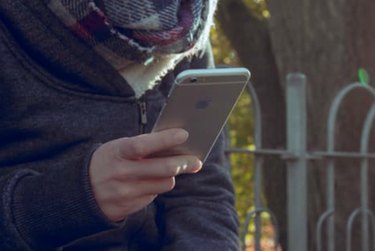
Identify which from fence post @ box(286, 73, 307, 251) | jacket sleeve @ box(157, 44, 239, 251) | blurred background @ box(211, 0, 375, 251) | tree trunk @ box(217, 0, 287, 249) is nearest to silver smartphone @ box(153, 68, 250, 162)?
jacket sleeve @ box(157, 44, 239, 251)

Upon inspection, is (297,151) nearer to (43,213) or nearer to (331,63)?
(331,63)

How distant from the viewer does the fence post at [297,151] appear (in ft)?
11.8

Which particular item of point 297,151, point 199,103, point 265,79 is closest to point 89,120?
point 199,103

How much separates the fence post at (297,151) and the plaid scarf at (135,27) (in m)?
1.76

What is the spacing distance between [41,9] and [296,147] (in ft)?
6.34

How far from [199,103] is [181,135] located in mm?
79

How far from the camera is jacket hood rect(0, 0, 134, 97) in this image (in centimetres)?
182

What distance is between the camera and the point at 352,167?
504cm

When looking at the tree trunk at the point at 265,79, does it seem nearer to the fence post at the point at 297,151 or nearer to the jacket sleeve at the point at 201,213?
the fence post at the point at 297,151

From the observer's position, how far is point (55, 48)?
6.01 ft

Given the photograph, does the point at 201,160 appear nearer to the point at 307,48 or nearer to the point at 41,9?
the point at 41,9

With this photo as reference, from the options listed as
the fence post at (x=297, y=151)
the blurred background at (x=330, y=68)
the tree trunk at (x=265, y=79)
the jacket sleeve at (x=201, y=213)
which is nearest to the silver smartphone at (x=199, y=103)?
the jacket sleeve at (x=201, y=213)

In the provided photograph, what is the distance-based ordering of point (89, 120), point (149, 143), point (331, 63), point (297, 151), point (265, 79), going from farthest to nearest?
1. point (265, 79)
2. point (331, 63)
3. point (297, 151)
4. point (89, 120)
5. point (149, 143)

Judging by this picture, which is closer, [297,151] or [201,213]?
[201,213]
